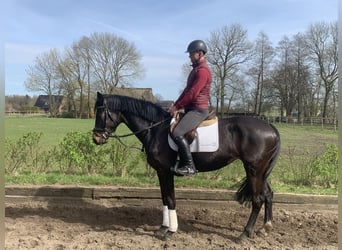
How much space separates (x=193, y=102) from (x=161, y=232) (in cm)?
201

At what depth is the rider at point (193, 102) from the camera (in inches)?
175

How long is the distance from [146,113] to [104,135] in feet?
2.41

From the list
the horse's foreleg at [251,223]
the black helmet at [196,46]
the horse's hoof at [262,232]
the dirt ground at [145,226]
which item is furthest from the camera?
the horse's hoof at [262,232]

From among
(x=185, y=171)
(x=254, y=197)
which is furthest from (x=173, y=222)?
(x=254, y=197)

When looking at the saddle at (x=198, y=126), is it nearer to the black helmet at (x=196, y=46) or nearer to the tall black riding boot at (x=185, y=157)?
the tall black riding boot at (x=185, y=157)

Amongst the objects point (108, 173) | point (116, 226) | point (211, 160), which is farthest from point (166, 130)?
point (108, 173)

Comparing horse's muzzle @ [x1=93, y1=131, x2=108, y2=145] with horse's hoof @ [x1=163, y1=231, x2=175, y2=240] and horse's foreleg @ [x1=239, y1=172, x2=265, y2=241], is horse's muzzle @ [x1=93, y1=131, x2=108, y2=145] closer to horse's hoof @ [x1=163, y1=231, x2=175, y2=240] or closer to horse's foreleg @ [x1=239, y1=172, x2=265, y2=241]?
horse's hoof @ [x1=163, y1=231, x2=175, y2=240]

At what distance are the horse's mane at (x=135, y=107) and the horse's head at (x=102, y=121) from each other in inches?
3.4

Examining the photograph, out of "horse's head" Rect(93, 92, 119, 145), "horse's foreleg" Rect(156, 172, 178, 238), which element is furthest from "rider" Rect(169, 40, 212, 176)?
"horse's head" Rect(93, 92, 119, 145)

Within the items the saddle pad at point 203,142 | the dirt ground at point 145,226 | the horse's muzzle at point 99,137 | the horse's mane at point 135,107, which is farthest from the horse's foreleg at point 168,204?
the horse's muzzle at point 99,137

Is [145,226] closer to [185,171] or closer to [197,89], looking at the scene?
[185,171]

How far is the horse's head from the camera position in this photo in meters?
4.73

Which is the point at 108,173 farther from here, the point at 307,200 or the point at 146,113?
Answer: the point at 307,200

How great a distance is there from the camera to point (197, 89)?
4.43 m
